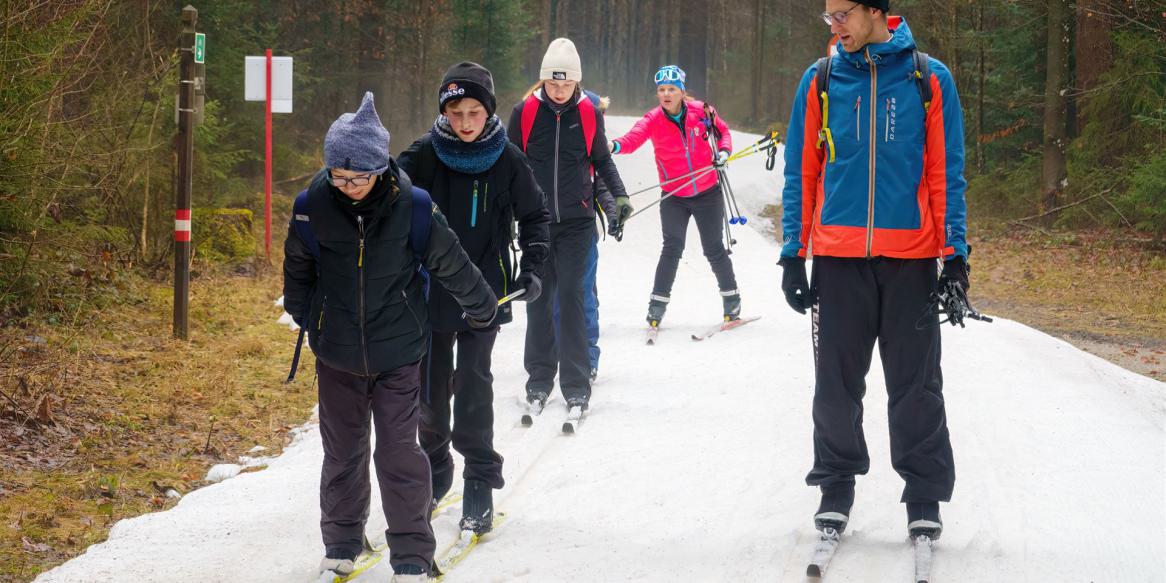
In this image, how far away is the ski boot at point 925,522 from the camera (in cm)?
439

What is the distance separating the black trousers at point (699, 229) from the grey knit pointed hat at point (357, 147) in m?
5.89

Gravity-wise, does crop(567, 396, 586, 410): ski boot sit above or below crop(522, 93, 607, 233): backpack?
below

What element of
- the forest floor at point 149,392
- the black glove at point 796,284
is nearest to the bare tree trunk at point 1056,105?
the forest floor at point 149,392

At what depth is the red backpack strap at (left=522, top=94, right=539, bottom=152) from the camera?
691 centimetres

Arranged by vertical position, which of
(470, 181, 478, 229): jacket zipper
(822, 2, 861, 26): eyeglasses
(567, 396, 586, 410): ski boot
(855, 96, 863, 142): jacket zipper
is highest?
(822, 2, 861, 26): eyeglasses

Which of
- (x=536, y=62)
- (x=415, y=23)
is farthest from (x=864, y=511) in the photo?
(x=536, y=62)

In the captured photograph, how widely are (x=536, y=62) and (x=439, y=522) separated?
62655 mm

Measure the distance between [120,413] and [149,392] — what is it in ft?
1.86

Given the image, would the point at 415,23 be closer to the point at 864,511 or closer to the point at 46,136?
the point at 46,136

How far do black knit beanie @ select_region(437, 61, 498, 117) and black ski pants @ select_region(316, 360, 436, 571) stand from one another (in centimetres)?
125

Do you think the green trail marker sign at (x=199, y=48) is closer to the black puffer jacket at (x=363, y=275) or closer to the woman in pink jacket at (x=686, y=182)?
the woman in pink jacket at (x=686, y=182)

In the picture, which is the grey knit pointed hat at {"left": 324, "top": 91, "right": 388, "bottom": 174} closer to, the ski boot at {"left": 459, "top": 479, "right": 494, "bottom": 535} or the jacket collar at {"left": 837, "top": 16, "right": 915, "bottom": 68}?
the ski boot at {"left": 459, "top": 479, "right": 494, "bottom": 535}

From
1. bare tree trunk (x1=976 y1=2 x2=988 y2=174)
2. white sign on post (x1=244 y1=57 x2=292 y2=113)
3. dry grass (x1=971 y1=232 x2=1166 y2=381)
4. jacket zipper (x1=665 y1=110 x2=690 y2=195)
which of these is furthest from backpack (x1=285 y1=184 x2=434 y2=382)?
bare tree trunk (x1=976 y1=2 x2=988 y2=174)

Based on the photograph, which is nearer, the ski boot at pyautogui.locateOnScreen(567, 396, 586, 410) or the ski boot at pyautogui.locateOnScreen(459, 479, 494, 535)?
the ski boot at pyautogui.locateOnScreen(459, 479, 494, 535)
